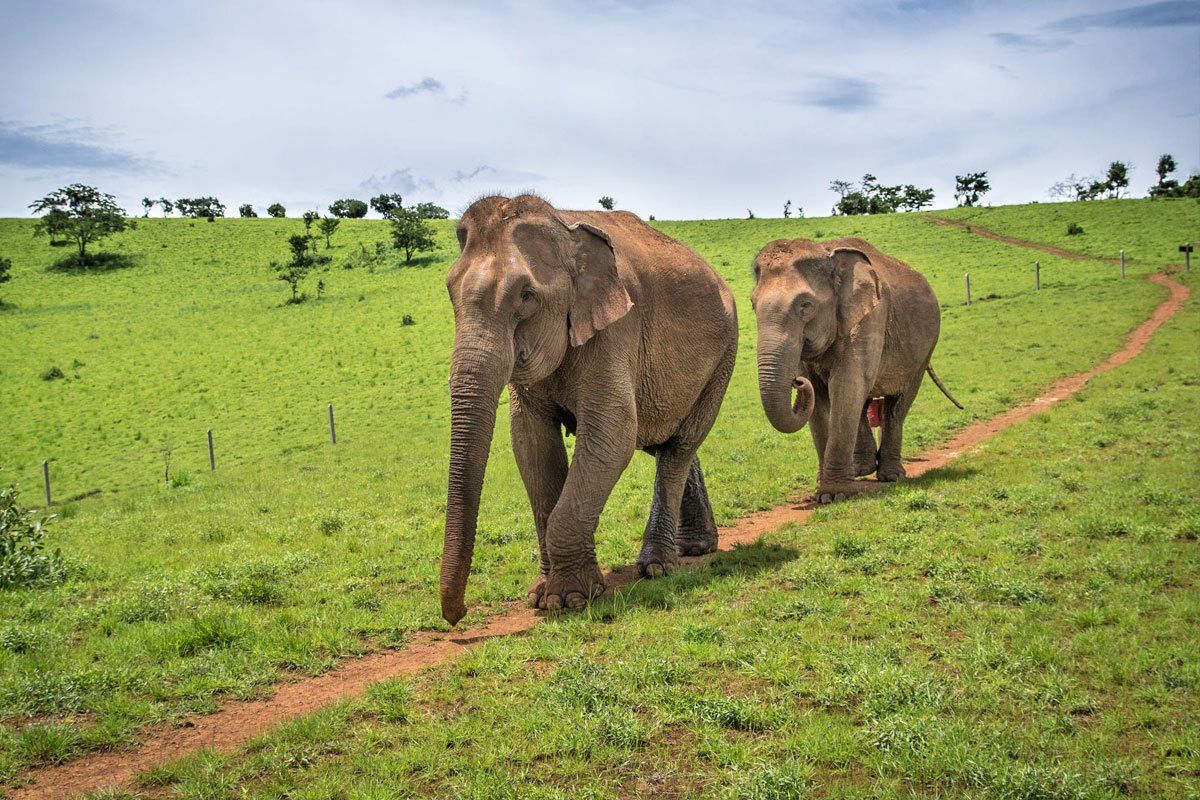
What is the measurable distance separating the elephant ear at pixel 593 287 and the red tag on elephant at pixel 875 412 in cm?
898

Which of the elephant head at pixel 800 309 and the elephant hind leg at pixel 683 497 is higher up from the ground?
the elephant head at pixel 800 309

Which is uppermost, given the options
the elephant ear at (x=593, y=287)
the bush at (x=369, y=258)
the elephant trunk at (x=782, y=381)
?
the bush at (x=369, y=258)

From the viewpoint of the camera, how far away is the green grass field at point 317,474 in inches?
294

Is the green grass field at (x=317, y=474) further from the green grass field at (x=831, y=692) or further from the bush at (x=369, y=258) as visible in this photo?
the bush at (x=369, y=258)

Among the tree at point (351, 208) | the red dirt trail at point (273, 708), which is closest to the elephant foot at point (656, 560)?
the red dirt trail at point (273, 708)

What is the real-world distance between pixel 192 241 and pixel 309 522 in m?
83.4

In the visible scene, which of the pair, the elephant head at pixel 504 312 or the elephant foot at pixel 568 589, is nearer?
the elephant head at pixel 504 312

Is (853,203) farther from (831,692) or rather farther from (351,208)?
(831,692)

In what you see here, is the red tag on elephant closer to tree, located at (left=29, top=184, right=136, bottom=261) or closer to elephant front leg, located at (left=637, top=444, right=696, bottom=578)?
elephant front leg, located at (left=637, top=444, right=696, bottom=578)

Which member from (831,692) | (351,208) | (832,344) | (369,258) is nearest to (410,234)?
(369,258)

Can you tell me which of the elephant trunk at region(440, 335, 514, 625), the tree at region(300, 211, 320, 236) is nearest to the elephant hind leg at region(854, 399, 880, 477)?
the elephant trunk at region(440, 335, 514, 625)

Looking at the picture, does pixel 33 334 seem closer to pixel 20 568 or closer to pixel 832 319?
pixel 20 568

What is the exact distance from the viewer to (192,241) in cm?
8838

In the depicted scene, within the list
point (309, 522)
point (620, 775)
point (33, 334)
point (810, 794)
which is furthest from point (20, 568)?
point (33, 334)
